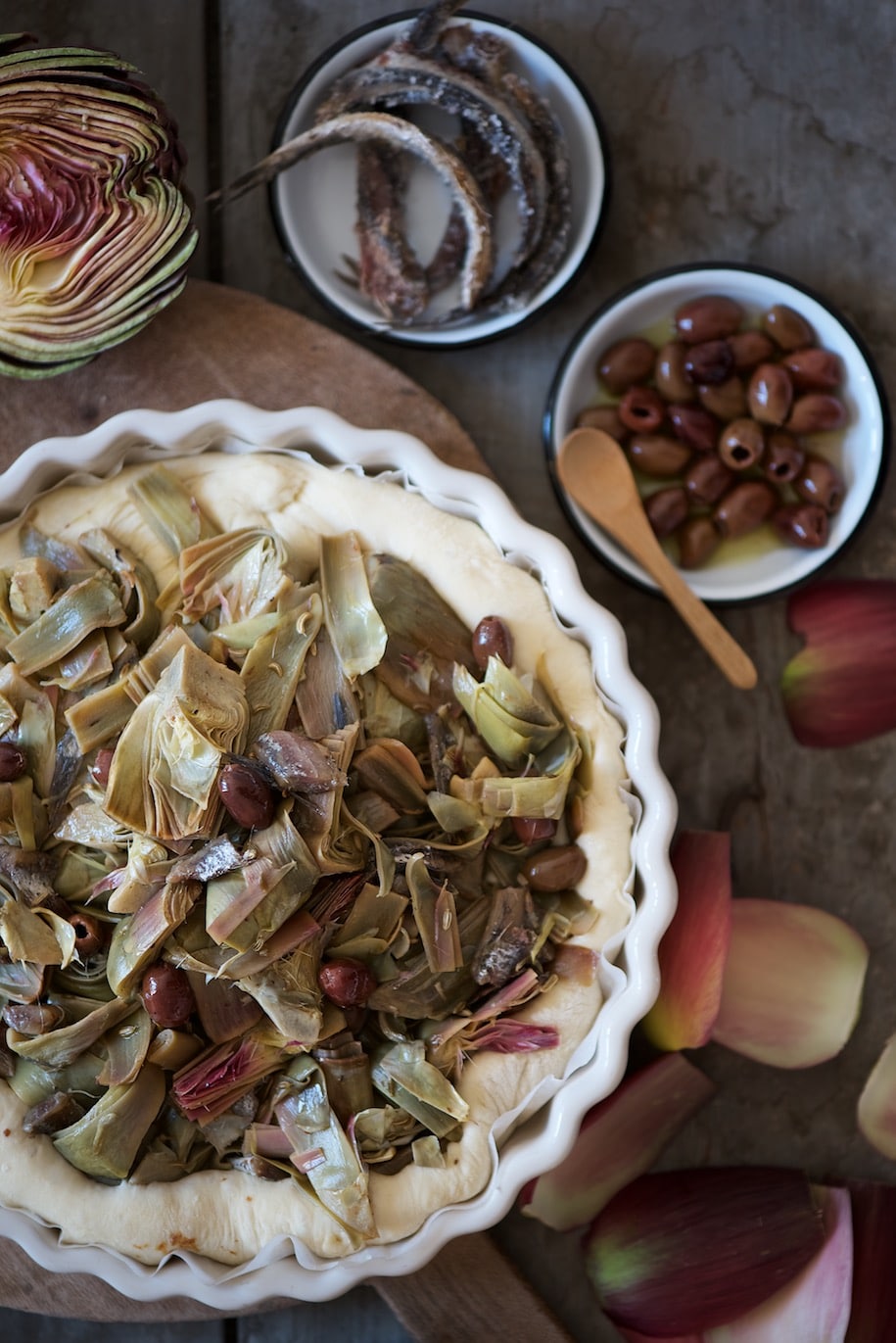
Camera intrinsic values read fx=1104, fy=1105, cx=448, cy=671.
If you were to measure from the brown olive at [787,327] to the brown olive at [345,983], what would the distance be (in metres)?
1.22

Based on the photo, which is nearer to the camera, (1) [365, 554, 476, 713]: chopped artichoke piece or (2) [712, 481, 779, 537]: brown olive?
(1) [365, 554, 476, 713]: chopped artichoke piece

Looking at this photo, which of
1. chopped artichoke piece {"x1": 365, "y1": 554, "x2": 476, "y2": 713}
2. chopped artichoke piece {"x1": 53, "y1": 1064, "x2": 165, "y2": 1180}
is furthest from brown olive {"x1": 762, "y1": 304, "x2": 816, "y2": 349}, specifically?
chopped artichoke piece {"x1": 53, "y1": 1064, "x2": 165, "y2": 1180}

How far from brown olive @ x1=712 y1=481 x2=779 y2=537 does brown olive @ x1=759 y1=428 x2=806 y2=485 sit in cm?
3

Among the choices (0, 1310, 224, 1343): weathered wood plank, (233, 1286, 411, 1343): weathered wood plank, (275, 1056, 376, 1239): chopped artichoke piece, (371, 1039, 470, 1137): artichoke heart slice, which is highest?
(371, 1039, 470, 1137): artichoke heart slice

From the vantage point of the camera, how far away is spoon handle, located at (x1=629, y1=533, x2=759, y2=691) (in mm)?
1787

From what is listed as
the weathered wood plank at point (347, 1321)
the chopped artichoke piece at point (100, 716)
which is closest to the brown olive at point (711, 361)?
the chopped artichoke piece at point (100, 716)

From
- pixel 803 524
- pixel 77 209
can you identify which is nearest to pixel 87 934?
pixel 77 209

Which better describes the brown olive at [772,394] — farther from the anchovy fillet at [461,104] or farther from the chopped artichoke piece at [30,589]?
the chopped artichoke piece at [30,589]

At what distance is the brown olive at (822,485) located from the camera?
1.81 meters

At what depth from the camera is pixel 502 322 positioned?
1818 millimetres

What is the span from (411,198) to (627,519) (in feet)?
2.16

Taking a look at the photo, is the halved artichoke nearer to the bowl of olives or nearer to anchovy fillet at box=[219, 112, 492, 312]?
anchovy fillet at box=[219, 112, 492, 312]

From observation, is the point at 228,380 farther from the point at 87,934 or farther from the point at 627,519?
the point at 87,934

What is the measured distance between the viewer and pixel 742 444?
182 cm
